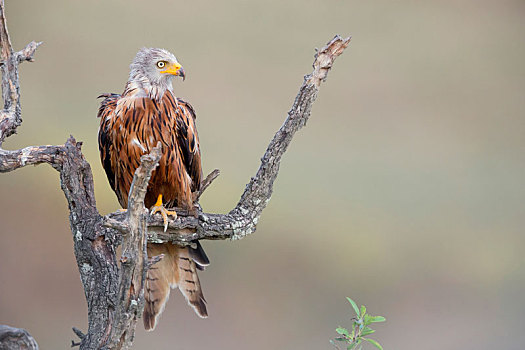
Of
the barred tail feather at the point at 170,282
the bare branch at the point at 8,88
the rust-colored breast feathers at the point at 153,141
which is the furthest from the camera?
the barred tail feather at the point at 170,282

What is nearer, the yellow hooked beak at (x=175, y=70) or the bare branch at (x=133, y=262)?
the bare branch at (x=133, y=262)

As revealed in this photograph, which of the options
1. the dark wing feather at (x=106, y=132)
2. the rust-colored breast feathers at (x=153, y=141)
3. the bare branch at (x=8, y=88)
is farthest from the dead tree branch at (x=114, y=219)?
the dark wing feather at (x=106, y=132)

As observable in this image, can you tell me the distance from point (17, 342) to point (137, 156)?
2.83ft

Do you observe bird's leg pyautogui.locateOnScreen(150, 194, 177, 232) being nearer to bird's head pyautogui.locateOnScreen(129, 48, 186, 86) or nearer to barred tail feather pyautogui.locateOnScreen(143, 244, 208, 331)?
barred tail feather pyautogui.locateOnScreen(143, 244, 208, 331)

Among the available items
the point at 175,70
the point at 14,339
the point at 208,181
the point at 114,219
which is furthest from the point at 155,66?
the point at 14,339

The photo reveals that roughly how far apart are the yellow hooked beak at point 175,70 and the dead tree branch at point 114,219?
0.40 meters

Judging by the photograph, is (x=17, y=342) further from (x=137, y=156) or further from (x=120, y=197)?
(x=137, y=156)

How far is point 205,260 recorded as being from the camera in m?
2.54

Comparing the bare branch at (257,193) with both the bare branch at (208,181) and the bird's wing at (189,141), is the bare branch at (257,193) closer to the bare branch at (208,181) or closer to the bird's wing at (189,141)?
the bare branch at (208,181)

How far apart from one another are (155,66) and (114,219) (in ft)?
2.06

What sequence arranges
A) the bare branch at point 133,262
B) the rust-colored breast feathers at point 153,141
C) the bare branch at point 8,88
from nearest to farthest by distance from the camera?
the bare branch at point 133,262 → the bare branch at point 8,88 → the rust-colored breast feathers at point 153,141

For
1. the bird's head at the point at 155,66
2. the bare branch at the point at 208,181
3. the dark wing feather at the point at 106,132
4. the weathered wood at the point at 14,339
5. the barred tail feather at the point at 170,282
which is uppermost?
the bird's head at the point at 155,66

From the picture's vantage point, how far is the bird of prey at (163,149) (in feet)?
7.66

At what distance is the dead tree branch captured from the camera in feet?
6.24
